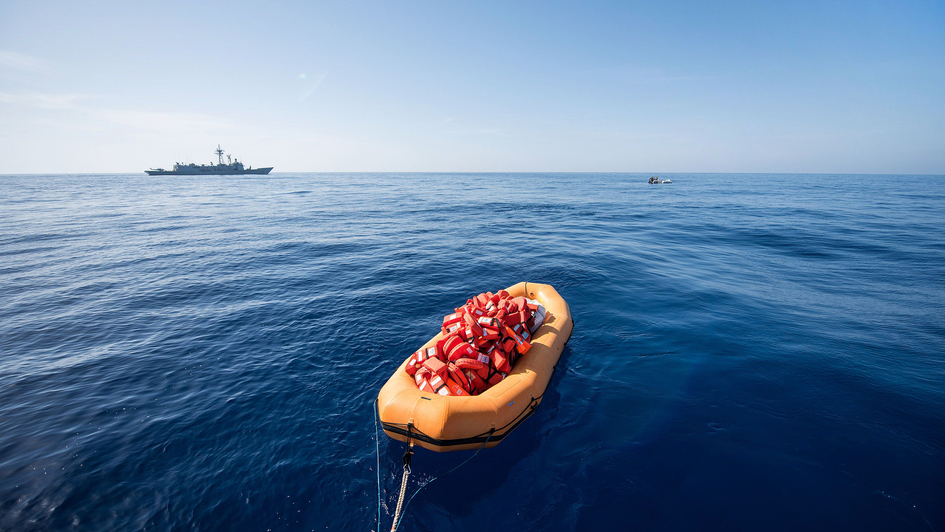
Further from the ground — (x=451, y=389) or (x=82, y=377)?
(x=451, y=389)

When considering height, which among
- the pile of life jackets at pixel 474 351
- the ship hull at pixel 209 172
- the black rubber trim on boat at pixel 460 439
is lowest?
the black rubber trim on boat at pixel 460 439

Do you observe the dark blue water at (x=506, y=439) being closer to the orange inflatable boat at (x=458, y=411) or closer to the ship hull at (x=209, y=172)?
the orange inflatable boat at (x=458, y=411)

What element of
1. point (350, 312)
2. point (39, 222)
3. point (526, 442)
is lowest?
point (526, 442)

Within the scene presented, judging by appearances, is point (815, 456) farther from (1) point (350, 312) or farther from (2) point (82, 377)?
(2) point (82, 377)

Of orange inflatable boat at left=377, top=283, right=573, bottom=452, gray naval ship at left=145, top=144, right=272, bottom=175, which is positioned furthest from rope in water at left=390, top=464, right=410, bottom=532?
gray naval ship at left=145, top=144, right=272, bottom=175

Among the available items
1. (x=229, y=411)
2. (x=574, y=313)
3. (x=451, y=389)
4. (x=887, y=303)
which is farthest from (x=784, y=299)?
(x=229, y=411)

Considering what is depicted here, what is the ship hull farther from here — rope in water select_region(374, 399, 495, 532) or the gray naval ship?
rope in water select_region(374, 399, 495, 532)

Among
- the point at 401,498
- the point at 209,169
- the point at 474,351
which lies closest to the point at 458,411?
the point at 474,351

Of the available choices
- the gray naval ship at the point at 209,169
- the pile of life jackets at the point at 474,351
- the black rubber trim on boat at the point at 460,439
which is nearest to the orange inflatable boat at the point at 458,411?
the black rubber trim on boat at the point at 460,439
